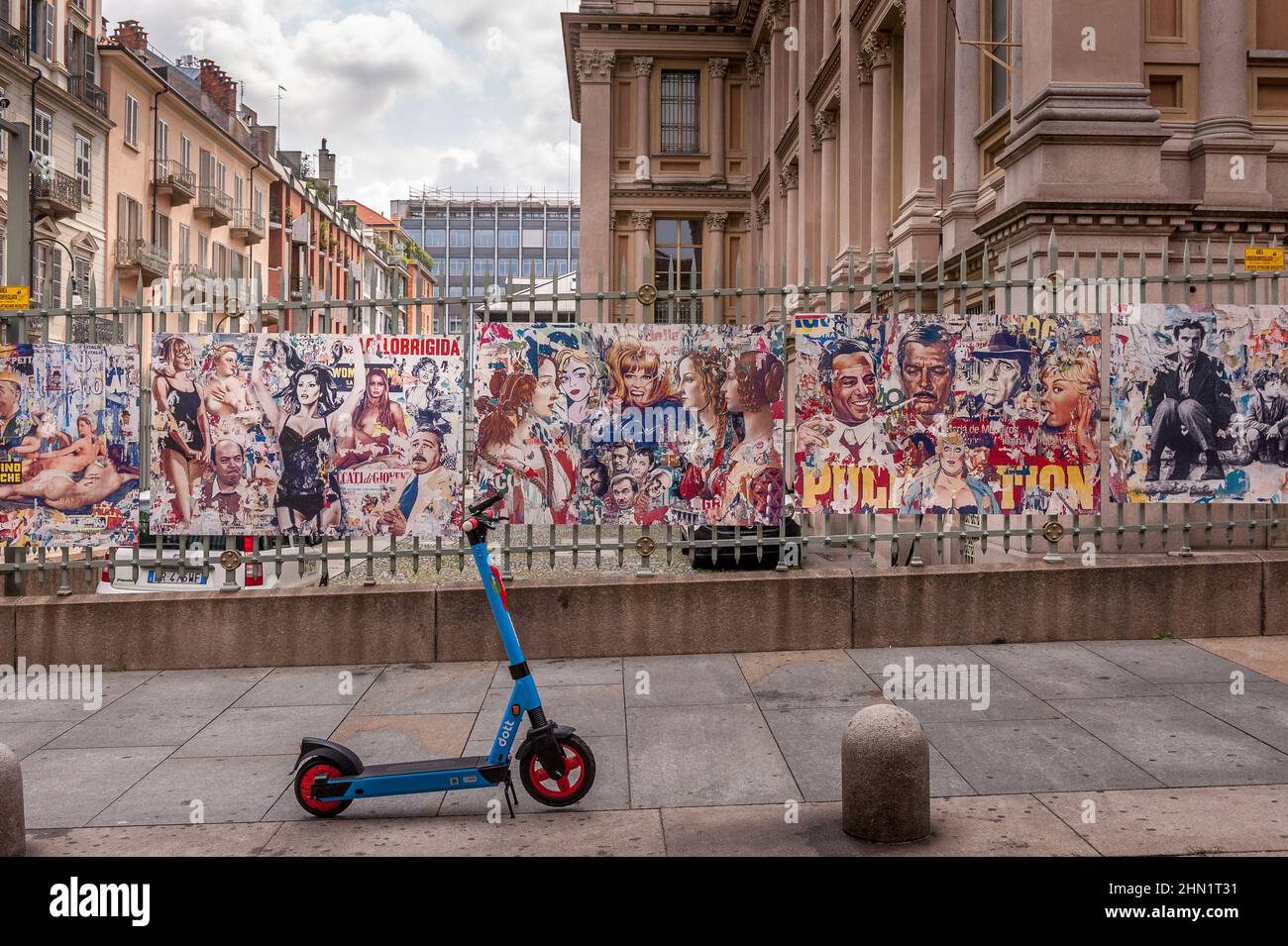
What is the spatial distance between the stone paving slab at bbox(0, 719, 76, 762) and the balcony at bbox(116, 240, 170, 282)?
40368mm

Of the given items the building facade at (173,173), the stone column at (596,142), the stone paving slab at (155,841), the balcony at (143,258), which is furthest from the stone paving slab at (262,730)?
the balcony at (143,258)

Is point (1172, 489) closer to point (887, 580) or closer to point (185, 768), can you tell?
point (887, 580)

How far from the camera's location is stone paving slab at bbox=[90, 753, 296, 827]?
5523 millimetres

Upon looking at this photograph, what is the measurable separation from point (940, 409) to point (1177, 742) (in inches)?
138

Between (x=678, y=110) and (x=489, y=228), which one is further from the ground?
(x=489, y=228)

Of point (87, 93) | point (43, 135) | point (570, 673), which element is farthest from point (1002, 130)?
point (87, 93)

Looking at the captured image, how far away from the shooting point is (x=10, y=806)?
192 inches

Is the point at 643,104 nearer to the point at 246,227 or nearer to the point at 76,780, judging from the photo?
the point at 246,227

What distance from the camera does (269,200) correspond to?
65.7 metres

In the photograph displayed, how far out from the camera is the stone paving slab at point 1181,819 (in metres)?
4.93

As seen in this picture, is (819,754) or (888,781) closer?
(888,781)

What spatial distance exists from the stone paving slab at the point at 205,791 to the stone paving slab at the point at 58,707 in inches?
59.9

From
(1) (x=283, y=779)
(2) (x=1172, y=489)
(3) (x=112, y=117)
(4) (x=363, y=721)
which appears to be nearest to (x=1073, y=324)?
(2) (x=1172, y=489)

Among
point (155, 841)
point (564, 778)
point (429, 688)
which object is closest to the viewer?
point (155, 841)
